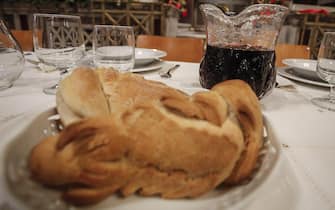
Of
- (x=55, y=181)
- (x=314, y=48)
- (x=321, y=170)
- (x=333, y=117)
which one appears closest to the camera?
(x=55, y=181)

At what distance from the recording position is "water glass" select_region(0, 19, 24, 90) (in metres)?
0.64

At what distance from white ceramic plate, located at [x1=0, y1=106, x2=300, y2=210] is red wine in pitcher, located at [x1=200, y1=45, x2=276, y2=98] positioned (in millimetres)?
314

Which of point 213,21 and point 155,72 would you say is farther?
point 155,72

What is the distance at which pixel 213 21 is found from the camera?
1.97ft

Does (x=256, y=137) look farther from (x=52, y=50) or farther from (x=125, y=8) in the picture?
(x=125, y=8)

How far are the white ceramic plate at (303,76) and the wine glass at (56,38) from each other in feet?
2.18

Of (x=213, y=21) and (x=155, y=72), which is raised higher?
(x=213, y=21)

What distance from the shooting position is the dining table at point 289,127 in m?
0.28

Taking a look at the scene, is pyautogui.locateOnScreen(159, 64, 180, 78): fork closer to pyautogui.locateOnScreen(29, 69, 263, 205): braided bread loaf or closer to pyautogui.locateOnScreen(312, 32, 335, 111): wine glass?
pyautogui.locateOnScreen(312, 32, 335, 111): wine glass

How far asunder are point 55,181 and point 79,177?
19 millimetres

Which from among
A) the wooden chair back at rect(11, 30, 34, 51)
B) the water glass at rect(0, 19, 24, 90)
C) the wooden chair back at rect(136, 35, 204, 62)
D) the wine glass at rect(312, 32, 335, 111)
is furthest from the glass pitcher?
the wooden chair back at rect(11, 30, 34, 51)

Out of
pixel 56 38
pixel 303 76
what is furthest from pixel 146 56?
pixel 303 76

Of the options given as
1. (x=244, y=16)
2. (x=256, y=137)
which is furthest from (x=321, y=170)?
(x=244, y=16)

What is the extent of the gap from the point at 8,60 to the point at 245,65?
59 cm
